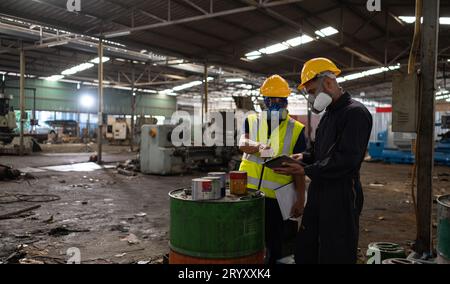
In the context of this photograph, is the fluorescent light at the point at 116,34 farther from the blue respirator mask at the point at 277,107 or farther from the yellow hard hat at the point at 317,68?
the yellow hard hat at the point at 317,68

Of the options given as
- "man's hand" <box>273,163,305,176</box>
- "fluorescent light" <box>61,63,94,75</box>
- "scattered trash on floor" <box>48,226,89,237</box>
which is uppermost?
"fluorescent light" <box>61,63,94,75</box>

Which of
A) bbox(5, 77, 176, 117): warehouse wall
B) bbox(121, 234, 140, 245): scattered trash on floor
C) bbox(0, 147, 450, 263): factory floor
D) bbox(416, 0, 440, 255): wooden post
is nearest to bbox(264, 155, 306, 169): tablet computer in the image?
bbox(416, 0, 440, 255): wooden post

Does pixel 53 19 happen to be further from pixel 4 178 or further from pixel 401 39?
pixel 401 39

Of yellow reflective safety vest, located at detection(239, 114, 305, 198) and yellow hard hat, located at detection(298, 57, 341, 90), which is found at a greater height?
yellow hard hat, located at detection(298, 57, 341, 90)

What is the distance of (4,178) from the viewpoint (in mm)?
8594

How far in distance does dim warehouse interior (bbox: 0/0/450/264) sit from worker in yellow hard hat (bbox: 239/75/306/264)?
0.06 meters

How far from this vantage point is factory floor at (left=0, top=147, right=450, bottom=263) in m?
4.00

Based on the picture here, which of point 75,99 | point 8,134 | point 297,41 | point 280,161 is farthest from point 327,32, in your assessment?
point 75,99

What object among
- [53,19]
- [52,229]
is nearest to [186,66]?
[53,19]

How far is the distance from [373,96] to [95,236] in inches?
1065

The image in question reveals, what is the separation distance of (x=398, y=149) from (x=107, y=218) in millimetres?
12620

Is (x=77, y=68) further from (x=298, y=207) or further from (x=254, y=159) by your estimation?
(x=298, y=207)

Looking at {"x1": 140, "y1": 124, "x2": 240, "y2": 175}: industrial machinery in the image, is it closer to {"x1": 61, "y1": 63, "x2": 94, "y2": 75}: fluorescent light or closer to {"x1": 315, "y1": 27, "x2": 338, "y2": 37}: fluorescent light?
{"x1": 315, "y1": 27, "x2": 338, "y2": 37}: fluorescent light
